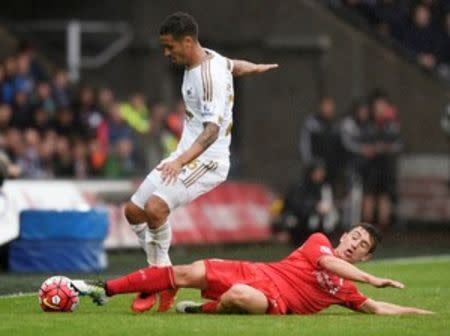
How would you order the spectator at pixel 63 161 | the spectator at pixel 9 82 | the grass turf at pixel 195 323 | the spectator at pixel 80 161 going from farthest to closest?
the spectator at pixel 9 82
the spectator at pixel 80 161
the spectator at pixel 63 161
the grass turf at pixel 195 323

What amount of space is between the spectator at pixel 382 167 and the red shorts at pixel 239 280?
16.0m

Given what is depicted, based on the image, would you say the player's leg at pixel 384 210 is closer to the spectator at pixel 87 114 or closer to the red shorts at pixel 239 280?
the spectator at pixel 87 114

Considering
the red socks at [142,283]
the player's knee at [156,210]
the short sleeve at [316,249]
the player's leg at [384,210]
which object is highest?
the player's knee at [156,210]

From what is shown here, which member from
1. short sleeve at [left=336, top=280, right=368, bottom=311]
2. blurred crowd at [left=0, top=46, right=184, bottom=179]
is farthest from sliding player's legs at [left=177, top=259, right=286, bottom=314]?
blurred crowd at [left=0, top=46, right=184, bottom=179]

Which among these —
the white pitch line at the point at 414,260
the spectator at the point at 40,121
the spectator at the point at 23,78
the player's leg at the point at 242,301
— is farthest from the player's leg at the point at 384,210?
the player's leg at the point at 242,301

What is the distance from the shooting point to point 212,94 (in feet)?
47.6

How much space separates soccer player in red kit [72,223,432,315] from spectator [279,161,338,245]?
1253 cm

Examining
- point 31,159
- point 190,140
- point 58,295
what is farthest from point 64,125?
point 58,295

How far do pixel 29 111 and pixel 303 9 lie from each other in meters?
7.57

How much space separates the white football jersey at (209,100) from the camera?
14.5 meters

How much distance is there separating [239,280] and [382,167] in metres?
16.7

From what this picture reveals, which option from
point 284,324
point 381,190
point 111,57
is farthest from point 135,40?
point 284,324

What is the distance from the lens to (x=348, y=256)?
13227 millimetres

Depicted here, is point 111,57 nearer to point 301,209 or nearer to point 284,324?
point 301,209
